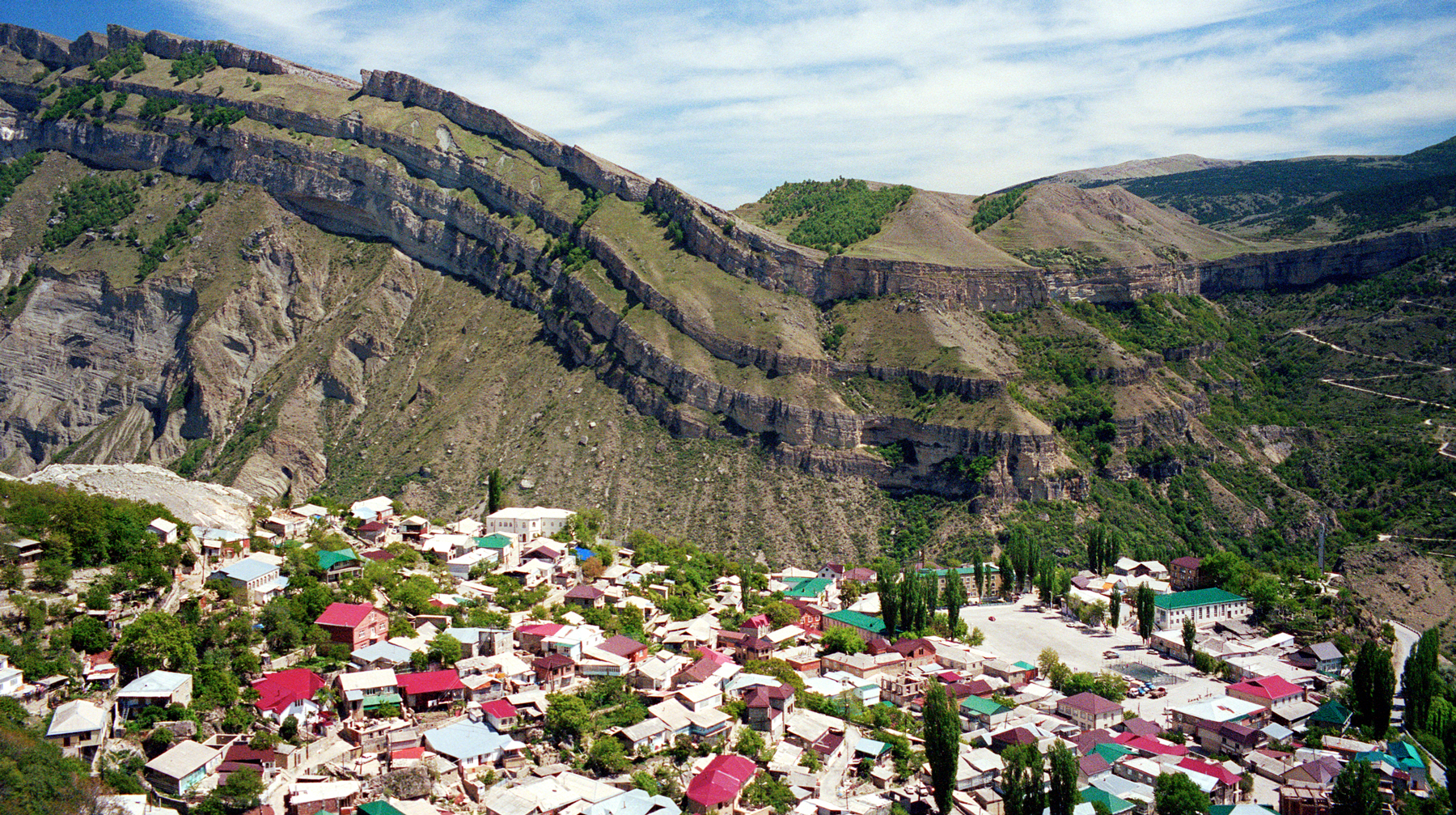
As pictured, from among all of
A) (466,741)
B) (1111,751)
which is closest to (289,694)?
(466,741)

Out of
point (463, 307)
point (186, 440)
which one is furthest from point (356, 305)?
point (186, 440)

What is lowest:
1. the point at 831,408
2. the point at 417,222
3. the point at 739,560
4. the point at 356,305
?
the point at 739,560

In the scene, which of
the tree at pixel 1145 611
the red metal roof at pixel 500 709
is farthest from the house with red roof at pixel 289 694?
the tree at pixel 1145 611

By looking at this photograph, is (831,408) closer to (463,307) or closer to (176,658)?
(463,307)

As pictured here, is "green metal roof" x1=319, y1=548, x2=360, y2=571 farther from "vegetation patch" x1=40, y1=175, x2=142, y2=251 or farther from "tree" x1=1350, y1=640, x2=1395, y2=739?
"vegetation patch" x1=40, y1=175, x2=142, y2=251

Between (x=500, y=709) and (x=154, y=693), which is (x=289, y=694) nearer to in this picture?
(x=154, y=693)

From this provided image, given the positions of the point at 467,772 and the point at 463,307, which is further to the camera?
the point at 463,307

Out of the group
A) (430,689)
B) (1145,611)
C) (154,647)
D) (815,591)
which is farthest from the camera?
(815,591)
